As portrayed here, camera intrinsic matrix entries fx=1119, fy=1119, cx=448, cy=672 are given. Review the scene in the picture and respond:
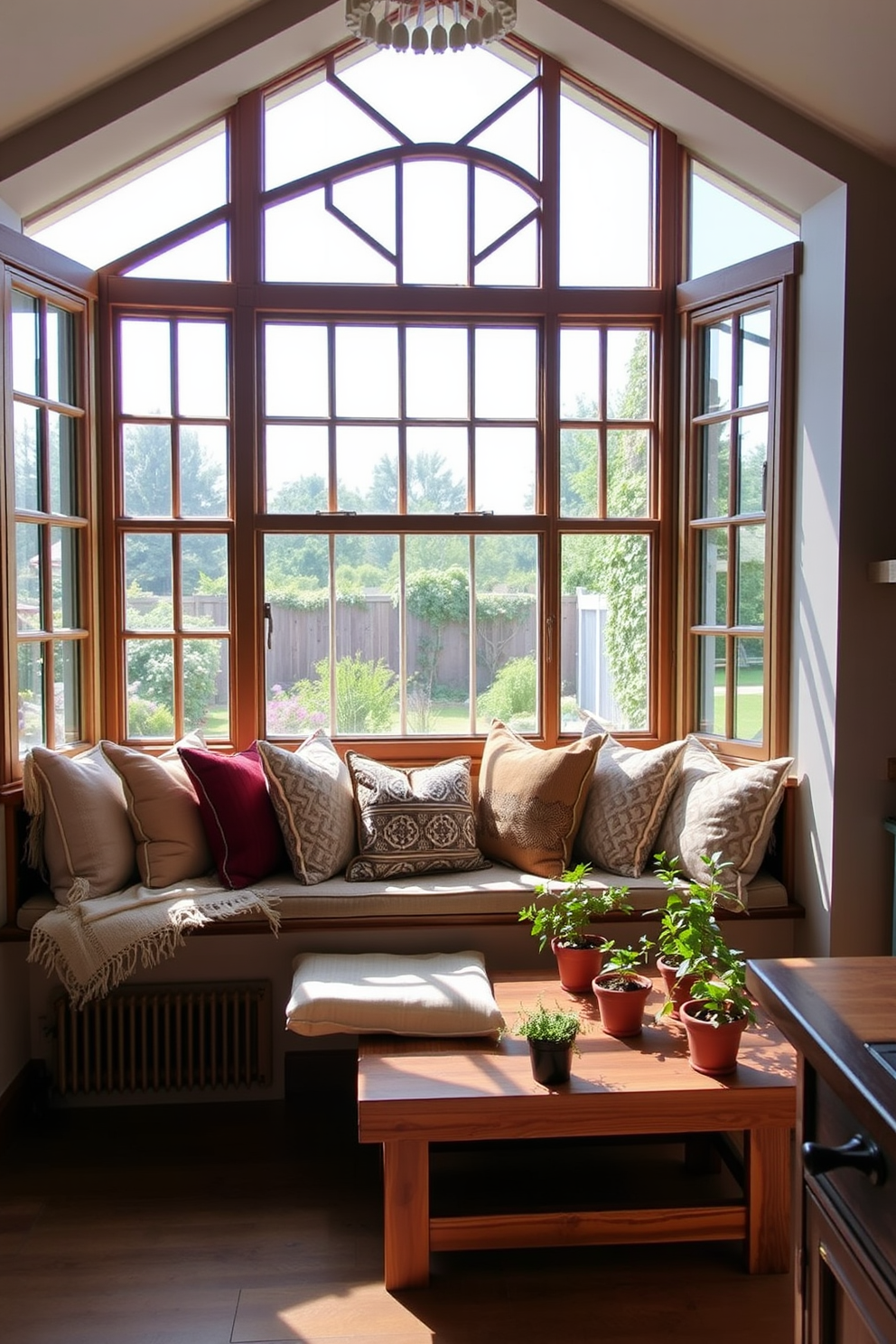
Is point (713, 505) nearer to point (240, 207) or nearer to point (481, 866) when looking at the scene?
point (481, 866)

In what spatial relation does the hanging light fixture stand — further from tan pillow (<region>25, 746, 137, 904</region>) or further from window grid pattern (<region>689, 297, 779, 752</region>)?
tan pillow (<region>25, 746, 137, 904</region>)

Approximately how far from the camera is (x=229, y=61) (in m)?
3.73

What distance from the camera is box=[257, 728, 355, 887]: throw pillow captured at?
148 inches

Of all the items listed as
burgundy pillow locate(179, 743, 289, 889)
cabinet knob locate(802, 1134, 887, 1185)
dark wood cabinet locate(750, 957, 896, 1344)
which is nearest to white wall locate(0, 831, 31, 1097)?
burgundy pillow locate(179, 743, 289, 889)

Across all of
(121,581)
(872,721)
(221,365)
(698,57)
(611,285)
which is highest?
(698,57)

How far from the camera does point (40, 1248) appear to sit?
9.18ft

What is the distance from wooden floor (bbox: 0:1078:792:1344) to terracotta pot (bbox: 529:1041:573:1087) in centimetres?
47

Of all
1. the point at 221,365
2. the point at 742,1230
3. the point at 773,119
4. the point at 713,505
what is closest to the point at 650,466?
the point at 713,505

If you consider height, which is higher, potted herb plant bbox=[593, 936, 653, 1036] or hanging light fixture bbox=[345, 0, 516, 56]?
hanging light fixture bbox=[345, 0, 516, 56]

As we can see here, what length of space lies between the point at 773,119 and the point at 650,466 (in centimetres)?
126

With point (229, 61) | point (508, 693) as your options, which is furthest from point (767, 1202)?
point (229, 61)

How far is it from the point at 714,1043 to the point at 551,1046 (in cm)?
41

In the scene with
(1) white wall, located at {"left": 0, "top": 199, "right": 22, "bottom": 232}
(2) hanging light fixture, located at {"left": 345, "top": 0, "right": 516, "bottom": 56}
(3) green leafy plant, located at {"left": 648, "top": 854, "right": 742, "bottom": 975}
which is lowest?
(3) green leafy plant, located at {"left": 648, "top": 854, "right": 742, "bottom": 975}

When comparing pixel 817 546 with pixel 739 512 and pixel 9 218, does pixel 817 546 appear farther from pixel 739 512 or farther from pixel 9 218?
pixel 9 218
